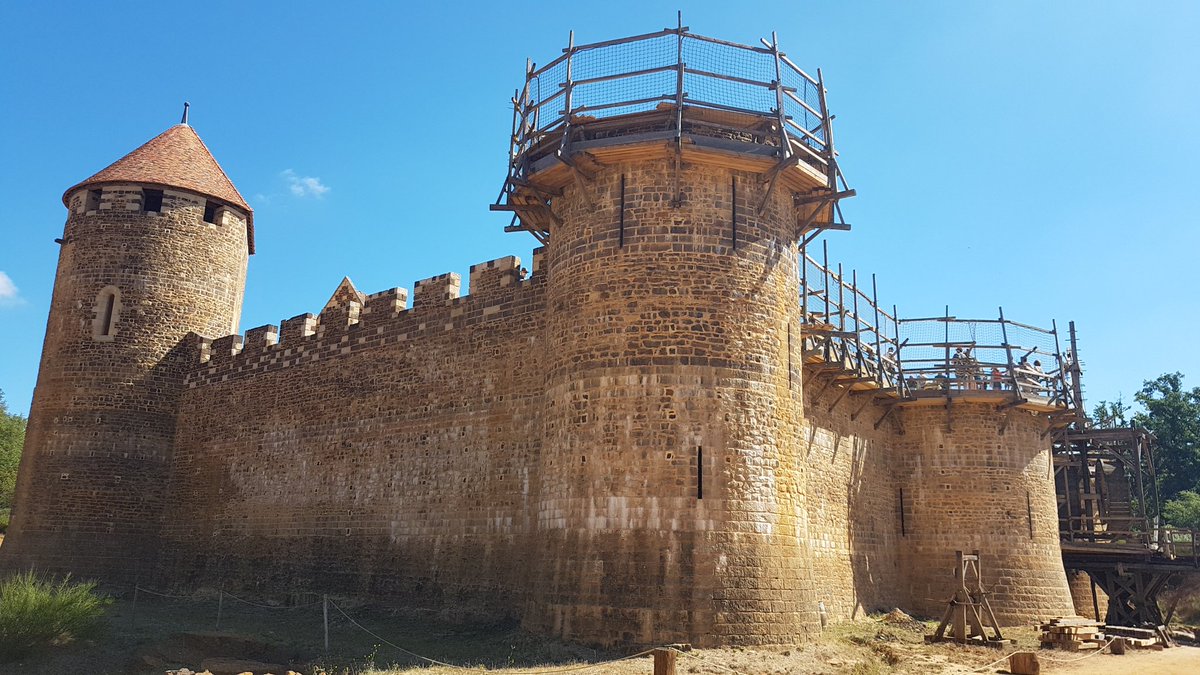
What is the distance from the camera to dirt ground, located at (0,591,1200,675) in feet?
36.7

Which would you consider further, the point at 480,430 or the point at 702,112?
the point at 480,430

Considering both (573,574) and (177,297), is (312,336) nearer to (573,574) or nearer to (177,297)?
(177,297)

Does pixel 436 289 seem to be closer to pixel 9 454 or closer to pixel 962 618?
pixel 962 618

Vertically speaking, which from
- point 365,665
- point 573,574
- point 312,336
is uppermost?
point 312,336

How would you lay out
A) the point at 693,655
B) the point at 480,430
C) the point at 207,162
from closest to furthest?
the point at 693,655, the point at 480,430, the point at 207,162

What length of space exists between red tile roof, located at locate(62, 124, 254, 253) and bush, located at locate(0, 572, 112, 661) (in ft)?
38.0

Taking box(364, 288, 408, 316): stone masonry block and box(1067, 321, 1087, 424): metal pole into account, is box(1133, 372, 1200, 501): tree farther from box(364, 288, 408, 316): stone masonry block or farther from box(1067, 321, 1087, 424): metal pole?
box(364, 288, 408, 316): stone masonry block

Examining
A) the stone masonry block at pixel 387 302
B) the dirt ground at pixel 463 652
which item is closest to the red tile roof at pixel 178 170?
the stone masonry block at pixel 387 302

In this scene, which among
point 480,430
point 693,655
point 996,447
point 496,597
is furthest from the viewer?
point 996,447

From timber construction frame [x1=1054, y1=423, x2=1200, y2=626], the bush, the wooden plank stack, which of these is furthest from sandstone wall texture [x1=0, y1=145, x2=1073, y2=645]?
the bush

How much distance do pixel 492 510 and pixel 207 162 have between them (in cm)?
1505

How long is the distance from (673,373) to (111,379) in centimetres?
1589

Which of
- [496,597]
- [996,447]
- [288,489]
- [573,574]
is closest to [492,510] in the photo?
[496,597]

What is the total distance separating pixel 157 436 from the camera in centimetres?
2262
